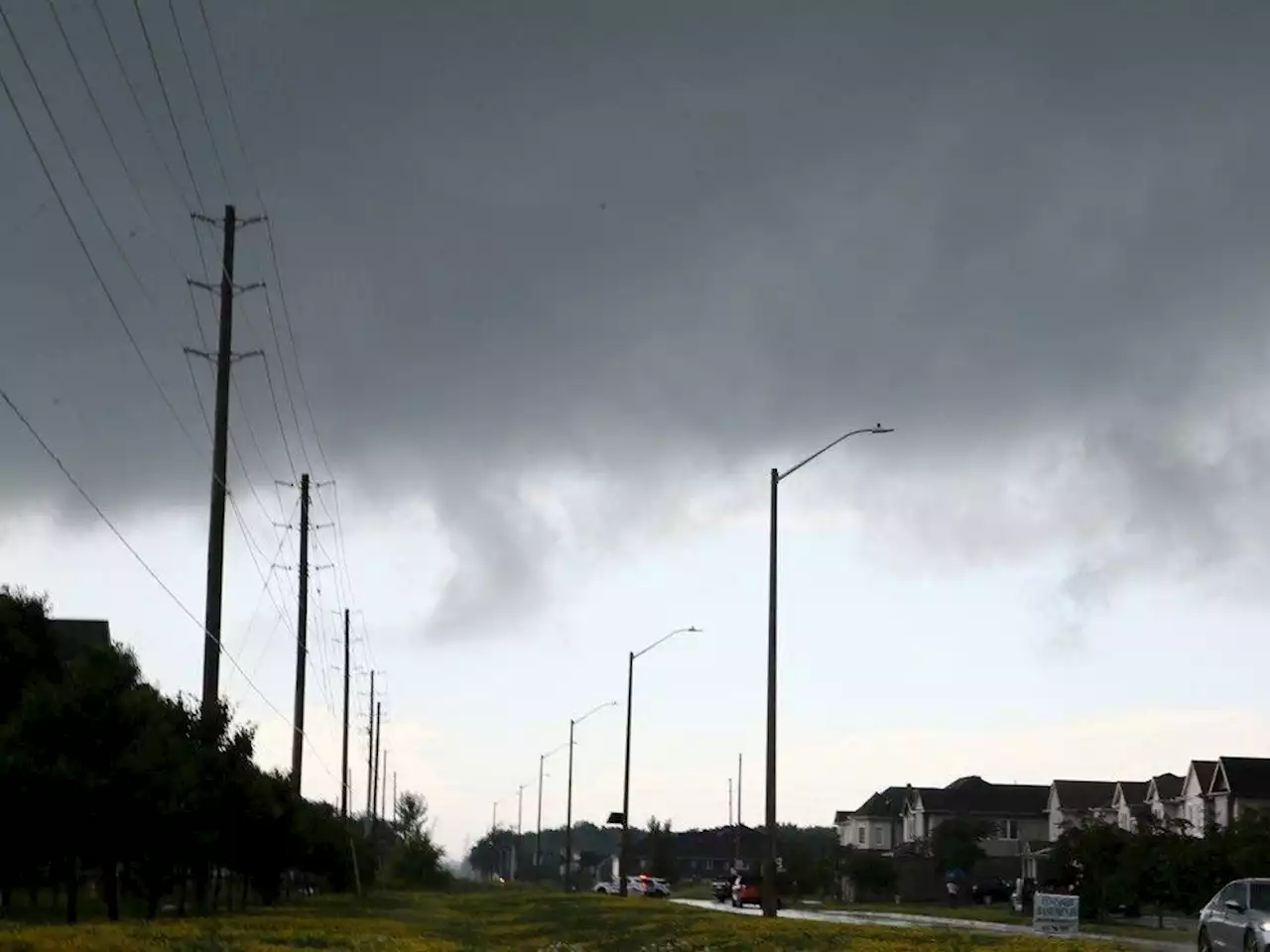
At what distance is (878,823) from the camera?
187m

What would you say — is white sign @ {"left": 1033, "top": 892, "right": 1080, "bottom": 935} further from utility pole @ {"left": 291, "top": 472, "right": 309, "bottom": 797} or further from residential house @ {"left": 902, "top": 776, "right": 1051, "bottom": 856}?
residential house @ {"left": 902, "top": 776, "right": 1051, "bottom": 856}

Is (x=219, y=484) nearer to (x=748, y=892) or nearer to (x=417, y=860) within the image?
(x=748, y=892)

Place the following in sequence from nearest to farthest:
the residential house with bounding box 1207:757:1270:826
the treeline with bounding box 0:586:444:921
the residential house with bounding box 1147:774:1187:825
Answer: the treeline with bounding box 0:586:444:921 → the residential house with bounding box 1207:757:1270:826 → the residential house with bounding box 1147:774:1187:825

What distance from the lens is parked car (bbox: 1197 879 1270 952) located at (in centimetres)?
3052

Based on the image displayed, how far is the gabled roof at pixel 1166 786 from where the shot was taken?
13712 centimetres

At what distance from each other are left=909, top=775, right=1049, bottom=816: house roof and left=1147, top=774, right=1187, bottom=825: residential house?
30.8 metres

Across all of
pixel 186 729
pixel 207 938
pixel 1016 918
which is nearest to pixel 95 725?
pixel 186 729

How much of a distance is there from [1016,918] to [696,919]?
1425 inches

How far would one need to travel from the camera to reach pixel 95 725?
144ft

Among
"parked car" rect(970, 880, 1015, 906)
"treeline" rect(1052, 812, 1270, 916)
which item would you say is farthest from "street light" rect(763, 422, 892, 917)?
"parked car" rect(970, 880, 1015, 906)

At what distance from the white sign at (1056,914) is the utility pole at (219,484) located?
22212 mm

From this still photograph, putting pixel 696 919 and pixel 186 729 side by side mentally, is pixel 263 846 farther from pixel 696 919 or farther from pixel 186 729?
pixel 696 919

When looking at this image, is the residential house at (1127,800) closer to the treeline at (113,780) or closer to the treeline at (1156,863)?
the treeline at (1156,863)

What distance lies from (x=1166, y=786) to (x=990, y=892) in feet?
77.5
